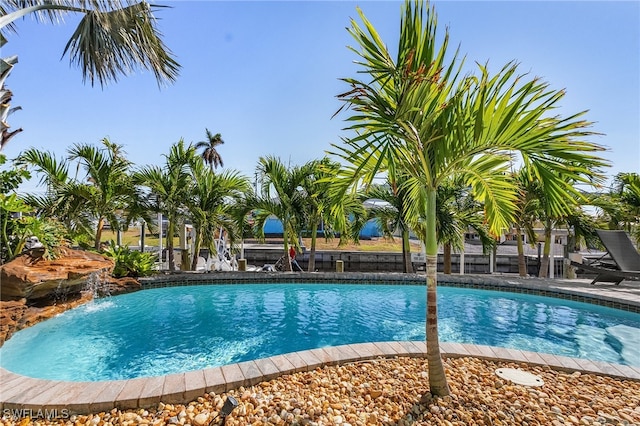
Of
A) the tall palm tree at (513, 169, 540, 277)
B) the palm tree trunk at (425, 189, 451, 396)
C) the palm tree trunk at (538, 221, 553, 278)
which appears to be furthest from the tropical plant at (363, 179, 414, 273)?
the palm tree trunk at (425, 189, 451, 396)

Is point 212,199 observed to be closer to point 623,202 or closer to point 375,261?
point 375,261

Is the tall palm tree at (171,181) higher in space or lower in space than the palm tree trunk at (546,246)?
higher

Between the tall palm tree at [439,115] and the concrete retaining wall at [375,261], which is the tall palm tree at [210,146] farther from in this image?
the tall palm tree at [439,115]

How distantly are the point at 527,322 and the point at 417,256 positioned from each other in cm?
654

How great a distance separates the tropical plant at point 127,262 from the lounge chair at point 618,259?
14282 mm

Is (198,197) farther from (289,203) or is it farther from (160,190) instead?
(289,203)

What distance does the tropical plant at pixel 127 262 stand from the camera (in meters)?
9.45

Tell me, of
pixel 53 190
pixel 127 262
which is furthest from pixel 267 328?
pixel 53 190

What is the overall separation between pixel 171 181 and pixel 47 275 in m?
5.03

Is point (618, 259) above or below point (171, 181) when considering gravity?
below

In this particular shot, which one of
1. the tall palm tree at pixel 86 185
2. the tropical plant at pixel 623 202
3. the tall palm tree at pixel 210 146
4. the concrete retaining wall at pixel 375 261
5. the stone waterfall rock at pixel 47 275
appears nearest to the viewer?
the stone waterfall rock at pixel 47 275

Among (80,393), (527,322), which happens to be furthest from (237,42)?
(527,322)

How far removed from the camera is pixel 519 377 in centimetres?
327

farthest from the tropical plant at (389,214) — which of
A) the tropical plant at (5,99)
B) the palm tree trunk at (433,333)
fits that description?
the tropical plant at (5,99)
